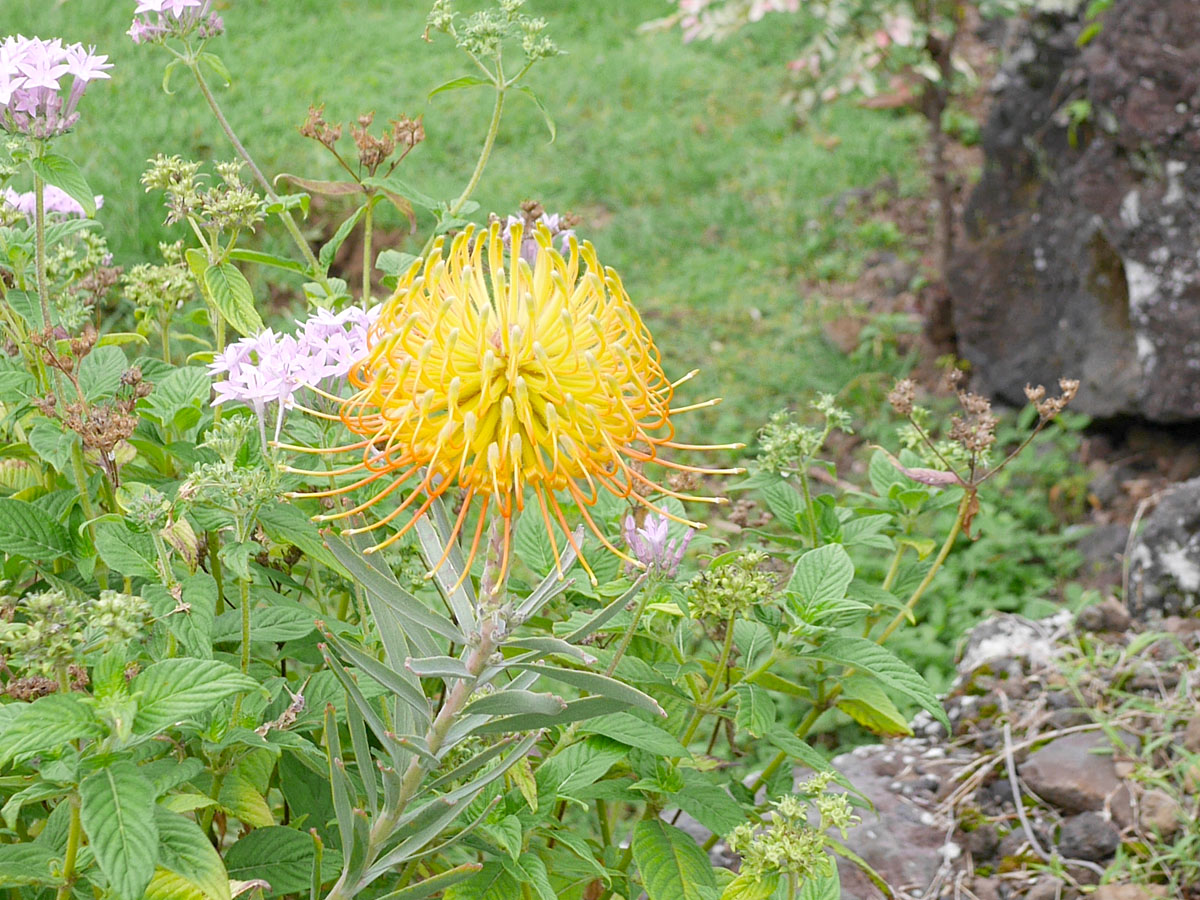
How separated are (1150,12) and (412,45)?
4134mm

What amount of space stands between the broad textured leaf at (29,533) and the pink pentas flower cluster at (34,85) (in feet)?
1.51

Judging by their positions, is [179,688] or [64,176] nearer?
[179,688]

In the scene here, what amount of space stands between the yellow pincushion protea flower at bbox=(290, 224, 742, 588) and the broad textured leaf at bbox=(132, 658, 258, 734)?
201 millimetres

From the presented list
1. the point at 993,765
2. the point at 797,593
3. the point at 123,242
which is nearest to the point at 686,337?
the point at 123,242

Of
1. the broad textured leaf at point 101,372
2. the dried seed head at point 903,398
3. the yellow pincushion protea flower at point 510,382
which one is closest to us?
the yellow pincushion protea flower at point 510,382

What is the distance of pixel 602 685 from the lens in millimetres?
1149

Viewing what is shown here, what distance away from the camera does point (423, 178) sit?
18.6 ft

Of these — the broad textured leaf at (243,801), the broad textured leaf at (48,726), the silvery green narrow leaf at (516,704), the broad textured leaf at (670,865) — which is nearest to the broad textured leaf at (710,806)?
the broad textured leaf at (670,865)

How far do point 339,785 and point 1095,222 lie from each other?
380 centimetres

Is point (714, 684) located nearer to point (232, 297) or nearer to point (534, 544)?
point (534, 544)

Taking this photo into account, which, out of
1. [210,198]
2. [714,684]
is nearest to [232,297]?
[210,198]

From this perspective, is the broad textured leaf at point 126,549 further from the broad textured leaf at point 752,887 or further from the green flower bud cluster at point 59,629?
the broad textured leaf at point 752,887

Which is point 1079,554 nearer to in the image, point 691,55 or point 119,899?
point 119,899

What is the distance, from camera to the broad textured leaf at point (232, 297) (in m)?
1.57
